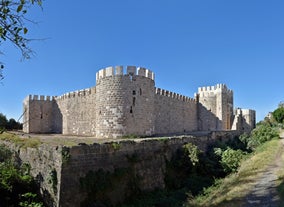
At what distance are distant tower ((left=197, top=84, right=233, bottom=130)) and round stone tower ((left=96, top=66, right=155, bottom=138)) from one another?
1184cm

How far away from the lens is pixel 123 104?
46.9 ft

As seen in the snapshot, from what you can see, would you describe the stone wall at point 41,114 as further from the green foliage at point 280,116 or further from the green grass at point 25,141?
the green foliage at point 280,116

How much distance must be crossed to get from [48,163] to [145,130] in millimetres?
6911

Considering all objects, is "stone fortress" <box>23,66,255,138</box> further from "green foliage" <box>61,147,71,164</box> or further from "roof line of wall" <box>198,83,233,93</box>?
"green foliage" <box>61,147,71,164</box>

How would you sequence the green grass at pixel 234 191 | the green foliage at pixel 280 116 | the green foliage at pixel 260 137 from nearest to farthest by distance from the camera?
1. the green grass at pixel 234 191
2. the green foliage at pixel 260 137
3. the green foliage at pixel 280 116

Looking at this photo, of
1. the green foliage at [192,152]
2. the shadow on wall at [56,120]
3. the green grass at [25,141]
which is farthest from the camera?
the shadow on wall at [56,120]

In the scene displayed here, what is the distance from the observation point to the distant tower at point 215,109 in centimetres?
2522

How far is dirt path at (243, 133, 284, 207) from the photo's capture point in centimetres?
655

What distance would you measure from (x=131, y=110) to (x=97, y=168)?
229 inches

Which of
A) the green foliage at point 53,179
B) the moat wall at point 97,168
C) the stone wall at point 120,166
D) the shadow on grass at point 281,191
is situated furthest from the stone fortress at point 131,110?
the shadow on grass at point 281,191

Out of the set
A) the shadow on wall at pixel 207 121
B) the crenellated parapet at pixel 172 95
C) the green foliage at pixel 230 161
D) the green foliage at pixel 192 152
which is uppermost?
the crenellated parapet at pixel 172 95

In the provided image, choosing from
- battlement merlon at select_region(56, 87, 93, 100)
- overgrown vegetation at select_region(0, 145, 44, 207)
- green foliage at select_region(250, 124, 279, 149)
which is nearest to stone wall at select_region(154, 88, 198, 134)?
battlement merlon at select_region(56, 87, 93, 100)

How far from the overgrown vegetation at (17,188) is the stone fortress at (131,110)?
4.01m

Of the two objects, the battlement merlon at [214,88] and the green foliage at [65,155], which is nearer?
the green foliage at [65,155]
